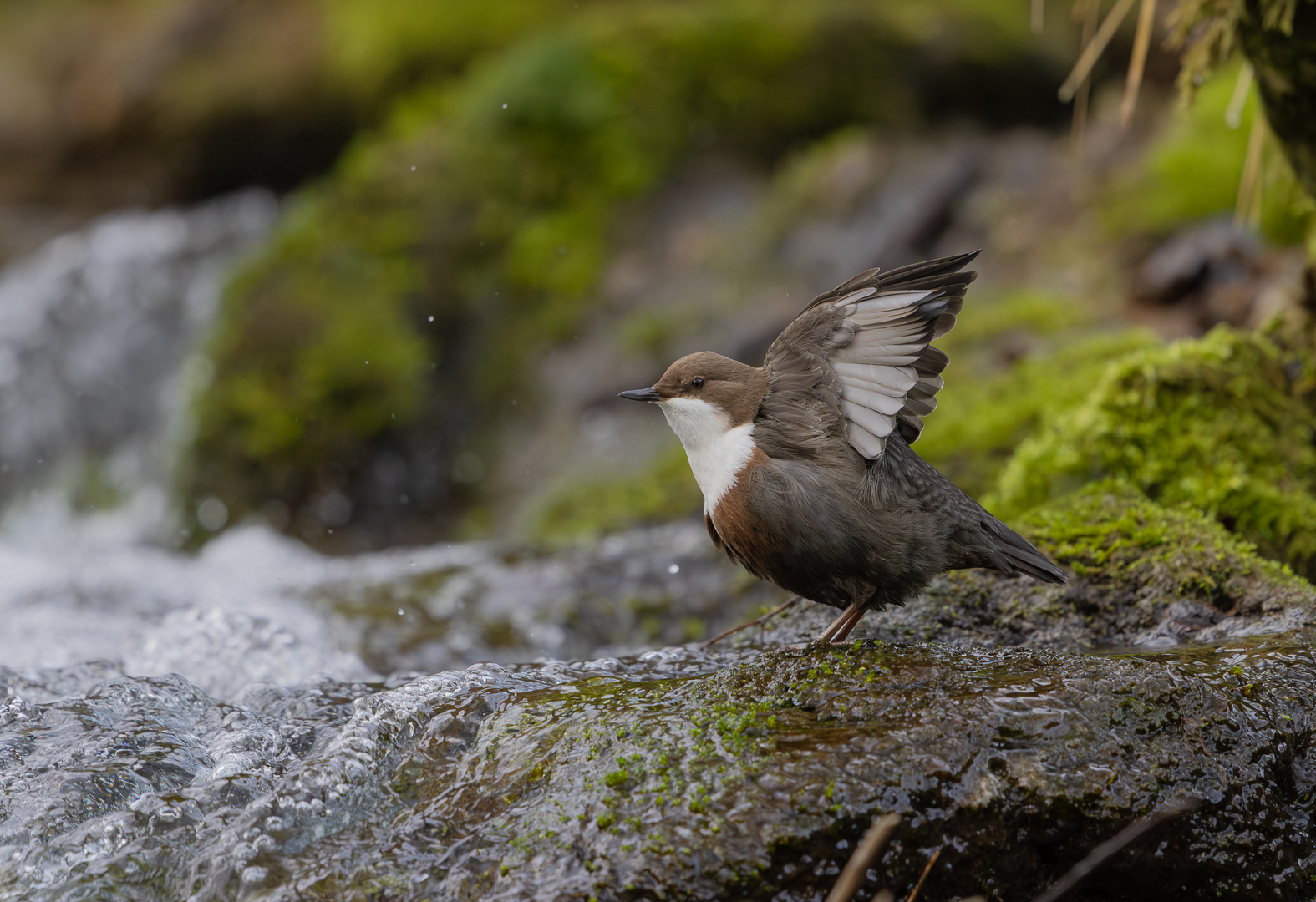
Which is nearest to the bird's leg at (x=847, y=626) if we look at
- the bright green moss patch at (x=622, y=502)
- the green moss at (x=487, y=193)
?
the bright green moss patch at (x=622, y=502)

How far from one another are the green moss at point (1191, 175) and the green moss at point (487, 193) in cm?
225

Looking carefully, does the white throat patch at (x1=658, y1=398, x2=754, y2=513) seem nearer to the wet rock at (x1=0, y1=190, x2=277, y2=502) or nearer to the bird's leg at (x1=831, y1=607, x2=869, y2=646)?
the bird's leg at (x1=831, y1=607, x2=869, y2=646)

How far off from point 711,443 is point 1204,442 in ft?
7.20

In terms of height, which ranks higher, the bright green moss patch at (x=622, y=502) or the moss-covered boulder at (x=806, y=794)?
the moss-covered boulder at (x=806, y=794)

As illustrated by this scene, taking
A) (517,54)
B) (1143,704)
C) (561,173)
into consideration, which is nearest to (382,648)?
(1143,704)

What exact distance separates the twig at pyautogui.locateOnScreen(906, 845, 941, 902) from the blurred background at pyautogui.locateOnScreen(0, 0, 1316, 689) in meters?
2.82

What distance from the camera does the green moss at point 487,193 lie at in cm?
780

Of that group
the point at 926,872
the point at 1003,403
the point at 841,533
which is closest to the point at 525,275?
the point at 1003,403

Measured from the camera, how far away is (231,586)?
5859 millimetres

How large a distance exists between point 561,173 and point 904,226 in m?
3.11

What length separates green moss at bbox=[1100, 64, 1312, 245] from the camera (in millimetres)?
7457

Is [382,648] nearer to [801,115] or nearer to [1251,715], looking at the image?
[1251,715]

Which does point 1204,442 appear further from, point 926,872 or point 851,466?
point 926,872

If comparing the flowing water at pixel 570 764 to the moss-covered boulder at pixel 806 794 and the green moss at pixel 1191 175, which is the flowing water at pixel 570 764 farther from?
the green moss at pixel 1191 175
